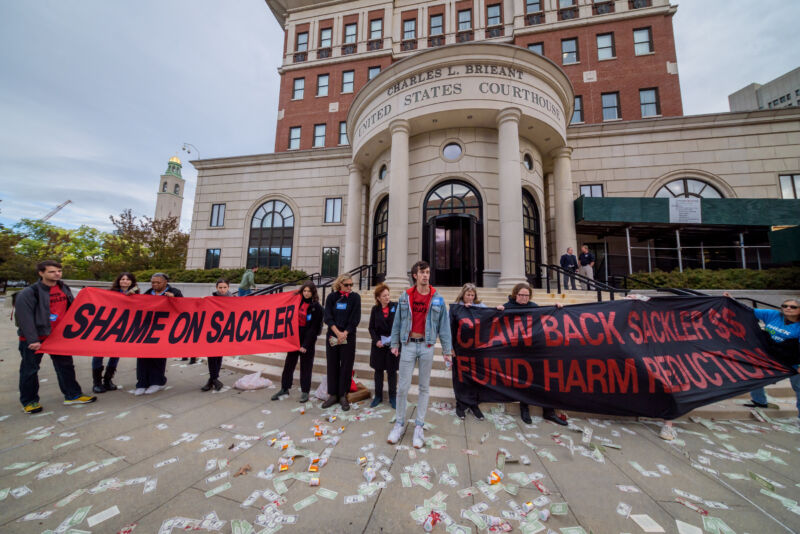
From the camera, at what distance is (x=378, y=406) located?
15.0ft

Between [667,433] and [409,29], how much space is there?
88.9 ft

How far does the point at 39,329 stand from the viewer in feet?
14.0

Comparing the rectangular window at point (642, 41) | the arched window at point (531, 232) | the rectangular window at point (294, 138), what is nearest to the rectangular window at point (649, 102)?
the rectangular window at point (642, 41)

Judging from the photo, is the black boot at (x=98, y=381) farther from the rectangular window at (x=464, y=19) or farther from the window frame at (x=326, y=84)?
the rectangular window at (x=464, y=19)

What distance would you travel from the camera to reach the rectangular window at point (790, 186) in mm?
13547

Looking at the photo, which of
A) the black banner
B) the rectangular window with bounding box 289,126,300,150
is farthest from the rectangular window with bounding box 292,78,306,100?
the black banner

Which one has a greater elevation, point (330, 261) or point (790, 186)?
point (790, 186)

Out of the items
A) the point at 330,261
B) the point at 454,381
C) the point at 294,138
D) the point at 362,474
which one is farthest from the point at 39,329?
the point at 294,138

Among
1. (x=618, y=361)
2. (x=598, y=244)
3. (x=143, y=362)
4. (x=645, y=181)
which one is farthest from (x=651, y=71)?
(x=143, y=362)

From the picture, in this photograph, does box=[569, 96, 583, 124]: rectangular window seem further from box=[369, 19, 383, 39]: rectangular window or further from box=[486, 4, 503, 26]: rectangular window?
box=[369, 19, 383, 39]: rectangular window

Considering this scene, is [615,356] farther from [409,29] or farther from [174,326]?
[409,29]

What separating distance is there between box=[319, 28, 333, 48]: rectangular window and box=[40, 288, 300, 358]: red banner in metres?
25.3

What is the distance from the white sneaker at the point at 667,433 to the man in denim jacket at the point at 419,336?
9.51ft

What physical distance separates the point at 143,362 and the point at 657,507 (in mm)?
7177
